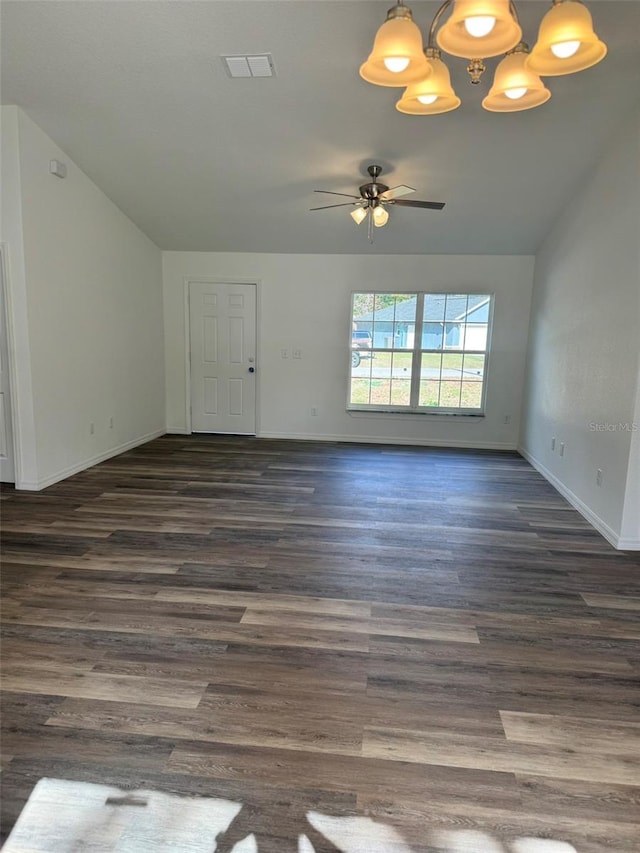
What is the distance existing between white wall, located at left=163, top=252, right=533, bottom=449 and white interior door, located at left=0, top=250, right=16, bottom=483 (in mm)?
2652

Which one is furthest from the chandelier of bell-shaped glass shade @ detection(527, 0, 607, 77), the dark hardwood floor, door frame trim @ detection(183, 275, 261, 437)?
door frame trim @ detection(183, 275, 261, 437)

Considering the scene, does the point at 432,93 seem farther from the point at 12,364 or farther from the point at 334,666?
the point at 12,364

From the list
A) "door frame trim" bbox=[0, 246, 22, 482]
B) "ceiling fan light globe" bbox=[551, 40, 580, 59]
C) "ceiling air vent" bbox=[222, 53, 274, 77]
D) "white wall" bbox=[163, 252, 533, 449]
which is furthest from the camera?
"white wall" bbox=[163, 252, 533, 449]

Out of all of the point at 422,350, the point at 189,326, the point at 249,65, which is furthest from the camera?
the point at 189,326

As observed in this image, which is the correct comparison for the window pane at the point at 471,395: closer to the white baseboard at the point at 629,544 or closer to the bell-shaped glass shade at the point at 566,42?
the white baseboard at the point at 629,544

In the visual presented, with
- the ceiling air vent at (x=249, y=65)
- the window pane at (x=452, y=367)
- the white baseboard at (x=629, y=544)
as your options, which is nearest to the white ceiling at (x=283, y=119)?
the ceiling air vent at (x=249, y=65)

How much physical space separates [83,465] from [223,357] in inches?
95.8

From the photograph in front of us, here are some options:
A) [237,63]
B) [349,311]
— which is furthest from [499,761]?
[349,311]

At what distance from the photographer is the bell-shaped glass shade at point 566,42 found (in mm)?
1769

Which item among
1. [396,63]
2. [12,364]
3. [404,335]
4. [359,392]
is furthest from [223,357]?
[396,63]

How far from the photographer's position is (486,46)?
1.91 metres

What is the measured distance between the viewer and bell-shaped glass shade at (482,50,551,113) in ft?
6.92

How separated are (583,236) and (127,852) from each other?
16.3ft

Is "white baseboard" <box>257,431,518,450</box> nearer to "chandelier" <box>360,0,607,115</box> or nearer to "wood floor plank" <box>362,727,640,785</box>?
"chandelier" <box>360,0,607,115</box>
